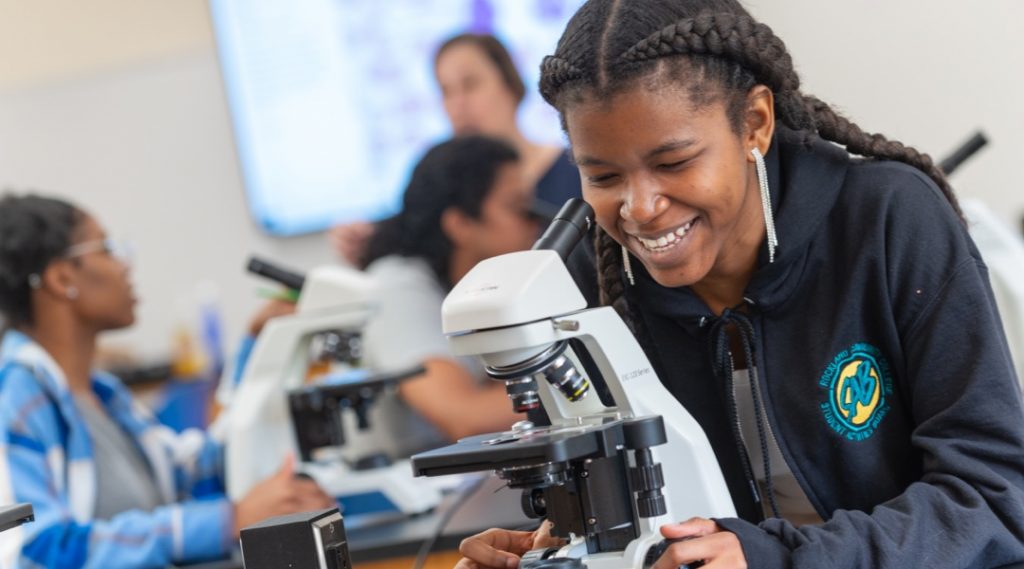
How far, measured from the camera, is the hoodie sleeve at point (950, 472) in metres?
1.02

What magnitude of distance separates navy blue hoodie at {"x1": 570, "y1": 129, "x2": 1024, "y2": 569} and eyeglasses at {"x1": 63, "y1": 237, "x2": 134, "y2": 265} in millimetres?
1635

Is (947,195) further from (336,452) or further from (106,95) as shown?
(106,95)

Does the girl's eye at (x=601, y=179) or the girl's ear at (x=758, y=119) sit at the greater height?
the girl's ear at (x=758, y=119)

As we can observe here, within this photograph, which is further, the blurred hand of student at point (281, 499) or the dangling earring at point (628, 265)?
the blurred hand of student at point (281, 499)

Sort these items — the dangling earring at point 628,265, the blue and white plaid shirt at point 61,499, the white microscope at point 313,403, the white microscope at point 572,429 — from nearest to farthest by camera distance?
the white microscope at point 572,429
the dangling earring at point 628,265
the blue and white plaid shirt at point 61,499
the white microscope at point 313,403

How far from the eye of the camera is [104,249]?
2.60 meters

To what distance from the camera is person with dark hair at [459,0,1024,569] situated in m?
1.06

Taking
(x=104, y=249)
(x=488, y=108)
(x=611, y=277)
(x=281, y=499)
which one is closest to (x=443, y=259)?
(x=488, y=108)

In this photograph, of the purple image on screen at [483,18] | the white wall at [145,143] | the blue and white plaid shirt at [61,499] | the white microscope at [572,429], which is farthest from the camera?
the white wall at [145,143]

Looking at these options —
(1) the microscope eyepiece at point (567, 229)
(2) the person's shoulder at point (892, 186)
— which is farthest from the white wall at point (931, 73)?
(1) the microscope eyepiece at point (567, 229)

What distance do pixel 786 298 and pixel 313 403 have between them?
45.3 inches

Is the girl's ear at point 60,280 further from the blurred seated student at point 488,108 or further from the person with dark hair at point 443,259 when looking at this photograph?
the blurred seated student at point 488,108

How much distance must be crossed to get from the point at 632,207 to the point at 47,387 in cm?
149

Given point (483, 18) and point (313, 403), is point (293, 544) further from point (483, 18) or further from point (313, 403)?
point (483, 18)
